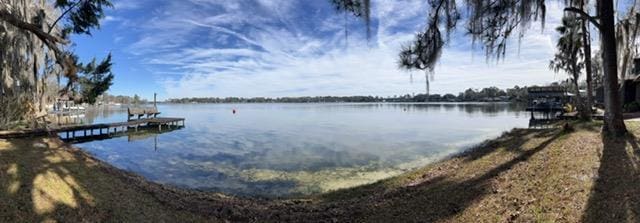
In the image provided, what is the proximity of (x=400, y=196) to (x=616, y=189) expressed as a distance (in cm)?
345

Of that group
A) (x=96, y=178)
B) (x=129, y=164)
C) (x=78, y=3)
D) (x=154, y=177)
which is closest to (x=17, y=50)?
(x=129, y=164)

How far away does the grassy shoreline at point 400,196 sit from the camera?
491 cm

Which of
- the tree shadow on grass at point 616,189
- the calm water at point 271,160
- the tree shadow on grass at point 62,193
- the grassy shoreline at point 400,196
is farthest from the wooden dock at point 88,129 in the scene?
the tree shadow on grass at point 616,189

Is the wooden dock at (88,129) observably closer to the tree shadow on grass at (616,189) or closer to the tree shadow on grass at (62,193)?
the tree shadow on grass at (62,193)

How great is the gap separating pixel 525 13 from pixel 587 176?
3.99m

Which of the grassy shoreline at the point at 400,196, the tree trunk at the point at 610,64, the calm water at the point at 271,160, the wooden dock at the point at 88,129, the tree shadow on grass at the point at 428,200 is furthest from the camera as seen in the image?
the calm water at the point at 271,160

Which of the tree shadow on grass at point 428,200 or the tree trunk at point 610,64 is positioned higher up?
the tree trunk at point 610,64

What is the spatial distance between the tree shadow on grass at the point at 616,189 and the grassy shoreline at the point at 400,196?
0.03ft

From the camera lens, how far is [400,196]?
24.3ft

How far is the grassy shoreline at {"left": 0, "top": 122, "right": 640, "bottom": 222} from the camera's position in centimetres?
491

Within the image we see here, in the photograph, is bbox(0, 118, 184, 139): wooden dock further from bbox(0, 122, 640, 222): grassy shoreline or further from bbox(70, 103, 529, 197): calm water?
bbox(70, 103, 529, 197): calm water

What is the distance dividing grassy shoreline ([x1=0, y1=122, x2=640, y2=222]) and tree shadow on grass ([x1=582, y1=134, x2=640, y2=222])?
10 mm

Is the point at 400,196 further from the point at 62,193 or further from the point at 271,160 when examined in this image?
the point at 271,160

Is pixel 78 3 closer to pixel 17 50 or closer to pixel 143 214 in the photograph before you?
pixel 143 214
